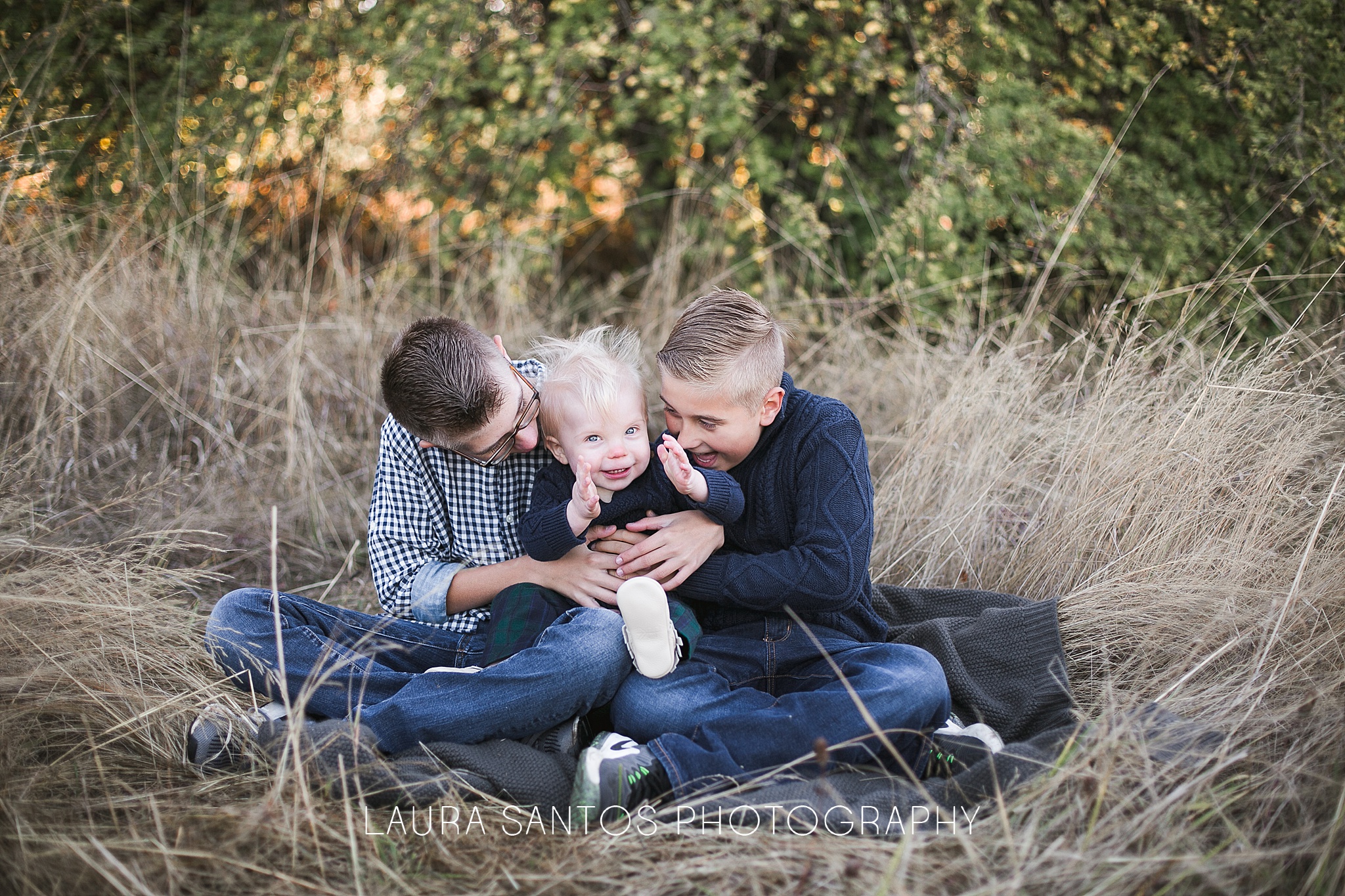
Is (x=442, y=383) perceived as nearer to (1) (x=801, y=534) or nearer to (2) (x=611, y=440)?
(2) (x=611, y=440)

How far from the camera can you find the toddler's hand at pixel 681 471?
2029 mm

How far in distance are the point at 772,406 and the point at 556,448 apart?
562 mm

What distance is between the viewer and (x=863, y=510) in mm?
2141

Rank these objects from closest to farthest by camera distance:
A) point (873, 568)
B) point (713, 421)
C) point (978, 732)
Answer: point (978, 732)
point (713, 421)
point (873, 568)

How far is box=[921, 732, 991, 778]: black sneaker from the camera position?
75.8 inches

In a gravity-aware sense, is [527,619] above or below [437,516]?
below

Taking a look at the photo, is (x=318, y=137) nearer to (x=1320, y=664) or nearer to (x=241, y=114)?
(x=241, y=114)

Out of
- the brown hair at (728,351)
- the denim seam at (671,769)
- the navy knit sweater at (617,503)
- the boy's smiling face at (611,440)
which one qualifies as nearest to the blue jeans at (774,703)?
the denim seam at (671,769)

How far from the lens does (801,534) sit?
2.15 m

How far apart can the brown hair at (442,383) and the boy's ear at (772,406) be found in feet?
2.12

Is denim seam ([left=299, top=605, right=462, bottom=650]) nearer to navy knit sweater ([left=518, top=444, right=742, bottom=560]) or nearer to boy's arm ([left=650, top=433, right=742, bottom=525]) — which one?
navy knit sweater ([left=518, top=444, right=742, bottom=560])

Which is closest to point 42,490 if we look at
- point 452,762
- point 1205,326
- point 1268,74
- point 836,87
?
point 452,762

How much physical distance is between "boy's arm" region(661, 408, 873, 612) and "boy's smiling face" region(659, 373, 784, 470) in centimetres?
13

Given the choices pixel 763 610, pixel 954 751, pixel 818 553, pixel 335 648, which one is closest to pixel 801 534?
pixel 818 553
